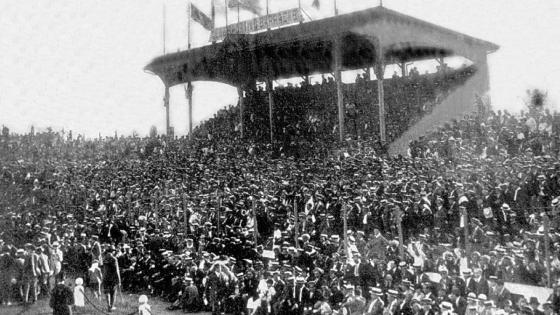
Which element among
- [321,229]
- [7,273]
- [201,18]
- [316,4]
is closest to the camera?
[7,273]

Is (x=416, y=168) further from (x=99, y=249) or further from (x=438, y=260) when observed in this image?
(x=99, y=249)

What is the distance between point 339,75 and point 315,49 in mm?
3345

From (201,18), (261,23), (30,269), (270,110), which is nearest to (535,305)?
(30,269)

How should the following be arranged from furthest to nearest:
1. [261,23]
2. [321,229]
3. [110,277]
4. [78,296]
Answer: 1. [261,23]
2. [321,229]
3. [110,277]
4. [78,296]

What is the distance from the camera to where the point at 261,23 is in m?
27.9

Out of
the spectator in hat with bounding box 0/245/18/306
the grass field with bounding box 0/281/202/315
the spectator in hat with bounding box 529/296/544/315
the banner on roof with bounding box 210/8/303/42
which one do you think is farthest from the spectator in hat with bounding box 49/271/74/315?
the banner on roof with bounding box 210/8/303/42

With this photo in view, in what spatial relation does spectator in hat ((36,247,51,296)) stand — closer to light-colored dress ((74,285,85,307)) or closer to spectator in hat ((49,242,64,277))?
spectator in hat ((49,242,64,277))

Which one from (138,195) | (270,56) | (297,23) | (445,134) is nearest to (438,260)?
(445,134)

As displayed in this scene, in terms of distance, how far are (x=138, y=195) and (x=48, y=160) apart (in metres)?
8.00

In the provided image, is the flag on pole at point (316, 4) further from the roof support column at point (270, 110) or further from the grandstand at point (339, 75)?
the roof support column at point (270, 110)

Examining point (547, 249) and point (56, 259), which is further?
point (56, 259)

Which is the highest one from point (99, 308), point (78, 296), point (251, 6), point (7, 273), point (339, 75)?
point (251, 6)

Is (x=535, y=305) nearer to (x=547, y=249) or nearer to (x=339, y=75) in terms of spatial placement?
(x=547, y=249)

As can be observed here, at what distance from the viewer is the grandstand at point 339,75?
76.9ft
